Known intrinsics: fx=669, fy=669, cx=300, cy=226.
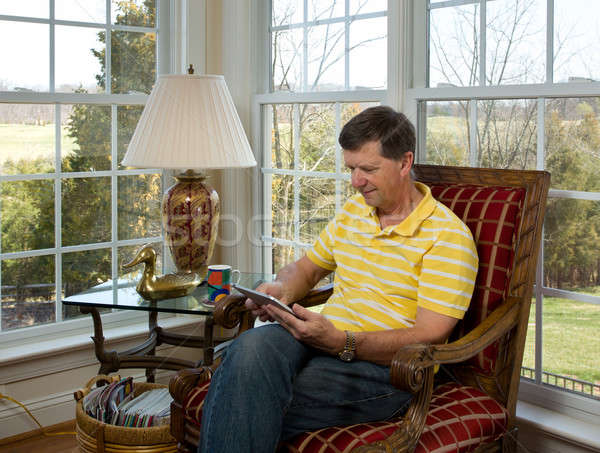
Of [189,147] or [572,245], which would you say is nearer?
[572,245]

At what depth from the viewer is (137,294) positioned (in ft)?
8.71

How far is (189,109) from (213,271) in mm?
635

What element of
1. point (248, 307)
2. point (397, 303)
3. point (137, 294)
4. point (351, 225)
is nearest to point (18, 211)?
point (137, 294)

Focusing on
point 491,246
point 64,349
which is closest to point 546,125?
point 491,246

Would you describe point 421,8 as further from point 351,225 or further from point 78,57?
point 78,57

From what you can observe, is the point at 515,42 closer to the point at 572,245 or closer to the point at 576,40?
the point at 576,40

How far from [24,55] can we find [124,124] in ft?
1.76

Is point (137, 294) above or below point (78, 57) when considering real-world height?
below

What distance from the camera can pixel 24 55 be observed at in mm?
2885

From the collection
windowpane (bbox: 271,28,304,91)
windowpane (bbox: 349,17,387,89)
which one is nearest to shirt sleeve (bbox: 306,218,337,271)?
windowpane (bbox: 349,17,387,89)

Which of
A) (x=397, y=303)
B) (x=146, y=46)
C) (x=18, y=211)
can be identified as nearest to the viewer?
(x=397, y=303)

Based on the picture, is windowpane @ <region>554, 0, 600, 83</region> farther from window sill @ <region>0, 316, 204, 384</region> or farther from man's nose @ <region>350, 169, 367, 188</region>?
window sill @ <region>0, 316, 204, 384</region>

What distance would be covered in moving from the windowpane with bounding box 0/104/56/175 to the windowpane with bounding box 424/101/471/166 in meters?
1.66

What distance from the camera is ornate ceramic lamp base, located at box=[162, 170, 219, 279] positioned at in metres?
2.70
